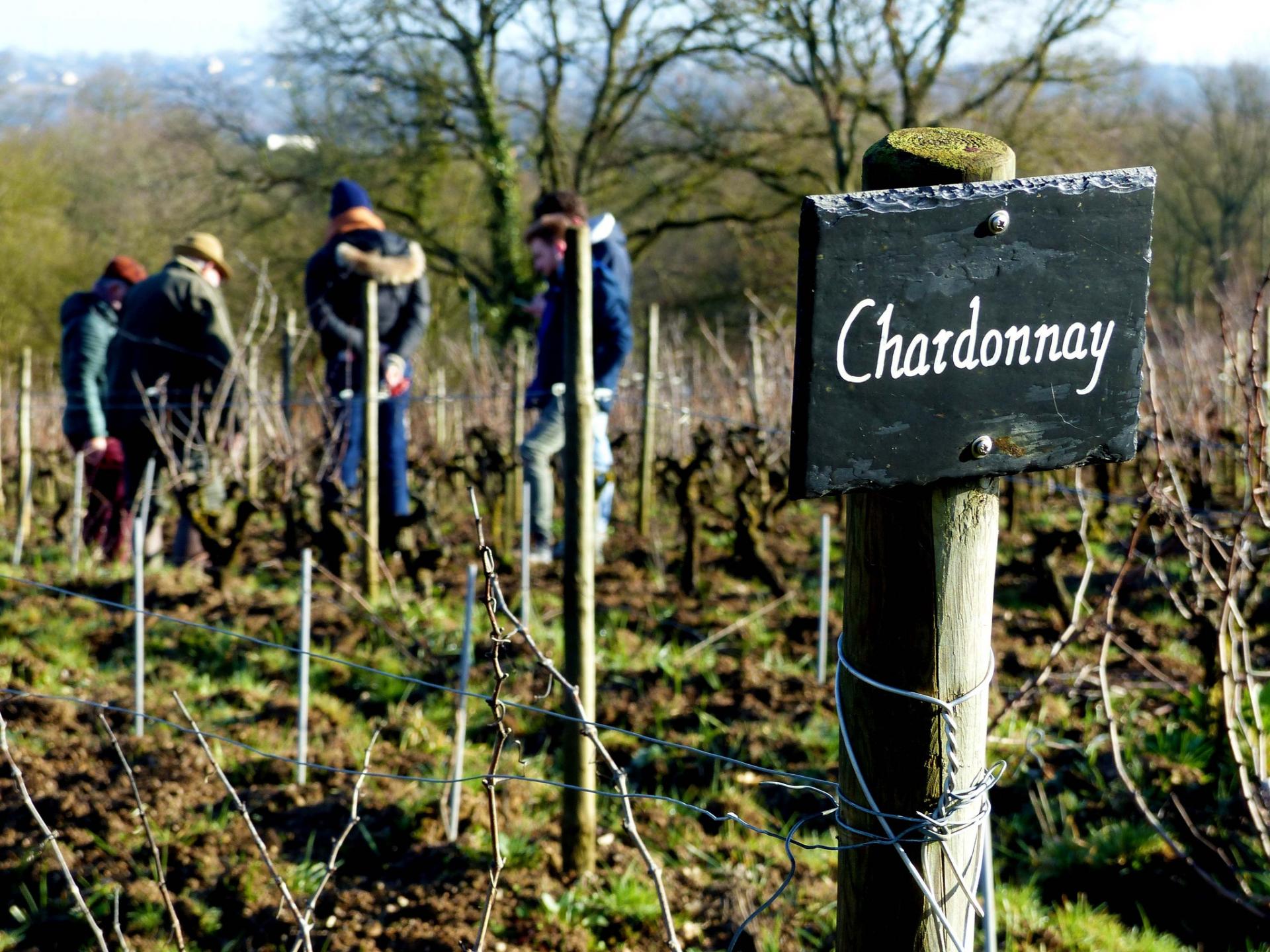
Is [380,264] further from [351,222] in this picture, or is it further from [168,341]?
[168,341]

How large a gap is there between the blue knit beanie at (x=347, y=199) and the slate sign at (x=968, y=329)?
18.2 ft

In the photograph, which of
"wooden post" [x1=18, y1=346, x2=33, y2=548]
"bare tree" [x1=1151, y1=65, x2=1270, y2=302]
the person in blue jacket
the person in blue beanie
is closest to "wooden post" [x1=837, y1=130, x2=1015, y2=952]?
the person in blue jacket

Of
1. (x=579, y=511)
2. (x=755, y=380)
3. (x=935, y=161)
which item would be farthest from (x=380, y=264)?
(x=935, y=161)

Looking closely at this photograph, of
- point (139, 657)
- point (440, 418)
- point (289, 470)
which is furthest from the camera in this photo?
point (440, 418)

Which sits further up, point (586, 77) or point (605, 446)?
point (586, 77)

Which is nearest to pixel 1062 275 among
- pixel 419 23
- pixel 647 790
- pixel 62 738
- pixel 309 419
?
pixel 647 790

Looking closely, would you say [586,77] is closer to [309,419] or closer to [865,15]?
[865,15]

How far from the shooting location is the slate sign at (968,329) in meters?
1.26

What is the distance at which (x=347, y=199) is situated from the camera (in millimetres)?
6465

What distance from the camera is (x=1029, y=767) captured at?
385 cm

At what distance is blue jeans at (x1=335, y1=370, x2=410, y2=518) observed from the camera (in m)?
6.13

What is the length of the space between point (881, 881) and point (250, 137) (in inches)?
830

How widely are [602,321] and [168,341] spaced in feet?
7.27

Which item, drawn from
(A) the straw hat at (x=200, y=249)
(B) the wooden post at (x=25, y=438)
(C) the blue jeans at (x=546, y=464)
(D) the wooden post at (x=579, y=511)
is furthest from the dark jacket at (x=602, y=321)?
(B) the wooden post at (x=25, y=438)
